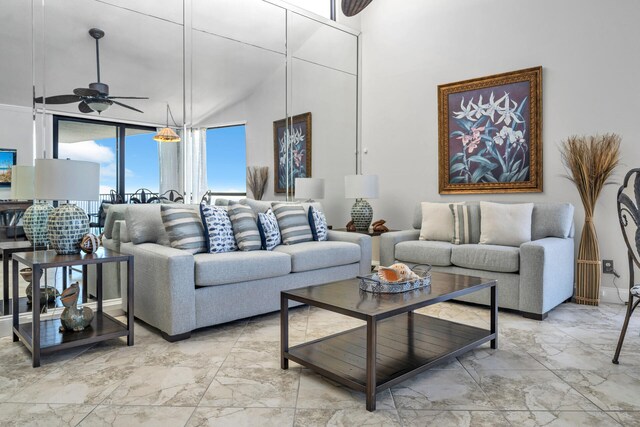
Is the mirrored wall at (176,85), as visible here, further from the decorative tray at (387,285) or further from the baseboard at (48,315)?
the decorative tray at (387,285)

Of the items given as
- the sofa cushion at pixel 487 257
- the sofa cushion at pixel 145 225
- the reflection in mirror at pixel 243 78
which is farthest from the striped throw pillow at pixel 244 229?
the sofa cushion at pixel 487 257

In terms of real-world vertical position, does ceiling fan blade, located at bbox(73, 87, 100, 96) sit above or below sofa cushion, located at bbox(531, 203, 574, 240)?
above

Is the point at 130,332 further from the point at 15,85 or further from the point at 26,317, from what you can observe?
the point at 15,85

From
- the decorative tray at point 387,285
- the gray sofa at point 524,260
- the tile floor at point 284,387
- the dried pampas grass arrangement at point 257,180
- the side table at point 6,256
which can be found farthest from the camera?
the dried pampas grass arrangement at point 257,180

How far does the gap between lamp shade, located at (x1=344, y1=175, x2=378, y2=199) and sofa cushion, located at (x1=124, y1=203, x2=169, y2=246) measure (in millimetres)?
2391

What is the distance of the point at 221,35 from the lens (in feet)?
14.7

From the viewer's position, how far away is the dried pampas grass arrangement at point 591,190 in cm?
376

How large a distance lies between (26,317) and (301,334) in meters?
2.01

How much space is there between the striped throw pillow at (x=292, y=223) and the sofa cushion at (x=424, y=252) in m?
0.91

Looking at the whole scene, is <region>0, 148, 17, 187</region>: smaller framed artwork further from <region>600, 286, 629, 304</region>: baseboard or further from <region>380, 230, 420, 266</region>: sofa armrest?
<region>600, 286, 629, 304</region>: baseboard

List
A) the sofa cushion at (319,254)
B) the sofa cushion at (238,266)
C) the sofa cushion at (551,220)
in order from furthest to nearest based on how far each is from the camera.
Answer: the sofa cushion at (551,220), the sofa cushion at (319,254), the sofa cushion at (238,266)

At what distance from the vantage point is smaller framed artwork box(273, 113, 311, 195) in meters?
5.02

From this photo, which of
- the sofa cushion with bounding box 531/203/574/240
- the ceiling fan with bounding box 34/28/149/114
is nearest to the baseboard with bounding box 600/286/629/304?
the sofa cushion with bounding box 531/203/574/240

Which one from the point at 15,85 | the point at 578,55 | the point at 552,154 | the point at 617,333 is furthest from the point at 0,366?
the point at 578,55
